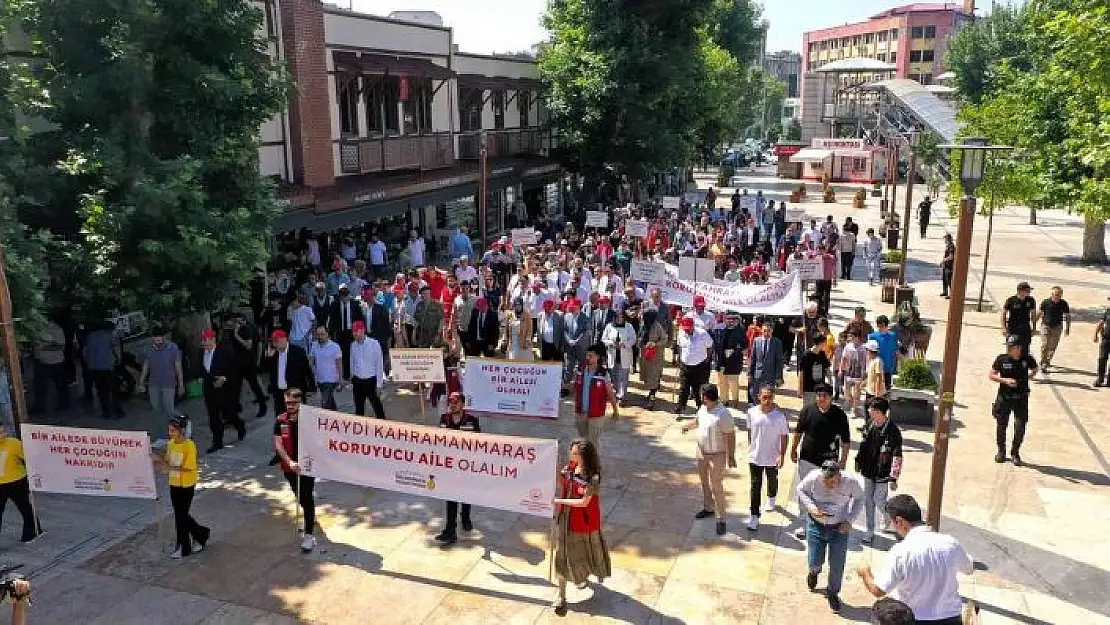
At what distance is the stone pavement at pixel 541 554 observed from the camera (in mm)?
8039

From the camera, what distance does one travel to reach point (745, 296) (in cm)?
1535

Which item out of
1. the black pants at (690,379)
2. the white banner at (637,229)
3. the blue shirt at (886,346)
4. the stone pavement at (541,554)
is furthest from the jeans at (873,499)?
the white banner at (637,229)

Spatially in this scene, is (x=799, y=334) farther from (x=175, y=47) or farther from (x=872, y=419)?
(x=175, y=47)

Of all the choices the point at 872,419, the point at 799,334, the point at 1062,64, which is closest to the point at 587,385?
the point at 872,419

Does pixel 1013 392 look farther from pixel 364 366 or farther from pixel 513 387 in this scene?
pixel 364 366

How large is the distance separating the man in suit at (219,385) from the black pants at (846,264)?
18585 mm

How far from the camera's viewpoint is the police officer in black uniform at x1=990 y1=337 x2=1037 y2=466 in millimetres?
11102

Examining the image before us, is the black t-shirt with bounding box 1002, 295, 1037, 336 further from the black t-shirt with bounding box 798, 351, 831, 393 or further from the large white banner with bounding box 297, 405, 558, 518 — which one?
the large white banner with bounding box 297, 405, 558, 518

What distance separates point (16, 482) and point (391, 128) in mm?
18188

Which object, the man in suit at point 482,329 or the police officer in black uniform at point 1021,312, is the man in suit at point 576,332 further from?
the police officer in black uniform at point 1021,312

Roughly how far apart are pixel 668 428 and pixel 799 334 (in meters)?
3.55


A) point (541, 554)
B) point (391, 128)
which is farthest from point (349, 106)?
point (541, 554)

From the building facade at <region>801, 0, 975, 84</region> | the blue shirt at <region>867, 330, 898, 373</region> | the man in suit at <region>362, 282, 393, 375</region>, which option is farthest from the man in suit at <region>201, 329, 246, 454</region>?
the building facade at <region>801, 0, 975, 84</region>

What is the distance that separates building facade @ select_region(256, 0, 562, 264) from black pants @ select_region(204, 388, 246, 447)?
15.7ft
